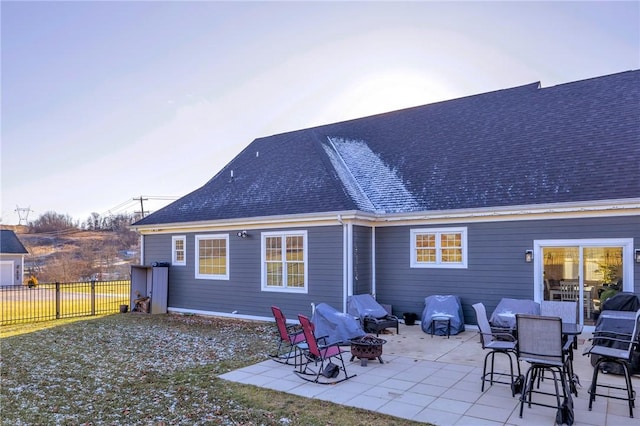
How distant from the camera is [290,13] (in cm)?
1060

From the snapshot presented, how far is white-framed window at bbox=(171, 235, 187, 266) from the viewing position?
515 inches

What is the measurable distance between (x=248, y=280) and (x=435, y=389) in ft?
23.4

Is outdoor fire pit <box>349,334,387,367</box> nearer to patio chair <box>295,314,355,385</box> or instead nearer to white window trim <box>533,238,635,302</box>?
patio chair <box>295,314,355,385</box>

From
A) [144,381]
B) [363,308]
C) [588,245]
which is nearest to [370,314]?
[363,308]

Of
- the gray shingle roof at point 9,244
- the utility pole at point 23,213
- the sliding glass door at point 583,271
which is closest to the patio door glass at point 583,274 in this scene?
the sliding glass door at point 583,271

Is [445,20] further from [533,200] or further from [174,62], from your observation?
[174,62]

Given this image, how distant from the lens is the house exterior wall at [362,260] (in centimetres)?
1012

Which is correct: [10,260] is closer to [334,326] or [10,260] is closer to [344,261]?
[344,261]

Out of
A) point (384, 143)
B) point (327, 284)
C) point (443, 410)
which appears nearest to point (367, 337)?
point (443, 410)

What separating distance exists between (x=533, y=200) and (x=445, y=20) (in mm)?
5460

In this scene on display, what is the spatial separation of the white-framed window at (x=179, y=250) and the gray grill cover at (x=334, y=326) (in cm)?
677

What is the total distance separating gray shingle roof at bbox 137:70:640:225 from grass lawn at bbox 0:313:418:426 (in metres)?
3.87

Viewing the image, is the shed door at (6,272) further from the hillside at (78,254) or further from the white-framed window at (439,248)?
the white-framed window at (439,248)

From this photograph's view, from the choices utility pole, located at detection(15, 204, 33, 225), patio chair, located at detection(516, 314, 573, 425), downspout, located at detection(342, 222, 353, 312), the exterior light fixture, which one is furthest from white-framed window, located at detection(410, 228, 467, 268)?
utility pole, located at detection(15, 204, 33, 225)
